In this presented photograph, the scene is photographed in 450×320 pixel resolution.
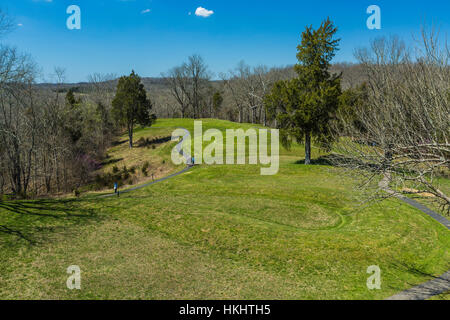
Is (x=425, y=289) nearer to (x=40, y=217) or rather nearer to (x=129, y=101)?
(x=40, y=217)

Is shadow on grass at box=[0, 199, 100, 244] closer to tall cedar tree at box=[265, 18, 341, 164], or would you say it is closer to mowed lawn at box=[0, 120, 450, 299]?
mowed lawn at box=[0, 120, 450, 299]

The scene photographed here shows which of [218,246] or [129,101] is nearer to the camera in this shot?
[218,246]

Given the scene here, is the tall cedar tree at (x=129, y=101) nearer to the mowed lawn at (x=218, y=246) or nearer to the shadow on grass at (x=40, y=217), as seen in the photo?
the mowed lawn at (x=218, y=246)

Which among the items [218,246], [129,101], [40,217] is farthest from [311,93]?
[129,101]

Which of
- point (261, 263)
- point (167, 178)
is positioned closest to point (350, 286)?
point (261, 263)

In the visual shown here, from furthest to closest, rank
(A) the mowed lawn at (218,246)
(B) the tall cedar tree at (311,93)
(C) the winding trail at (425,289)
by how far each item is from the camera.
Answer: (B) the tall cedar tree at (311,93) < (A) the mowed lawn at (218,246) < (C) the winding trail at (425,289)

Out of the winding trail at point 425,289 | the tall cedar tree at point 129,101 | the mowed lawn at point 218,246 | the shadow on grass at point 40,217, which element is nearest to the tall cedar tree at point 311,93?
the mowed lawn at point 218,246
